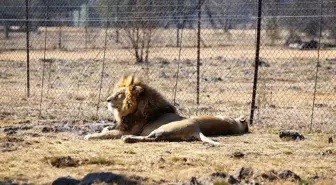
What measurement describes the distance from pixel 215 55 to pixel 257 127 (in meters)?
19.6

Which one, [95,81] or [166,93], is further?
[95,81]

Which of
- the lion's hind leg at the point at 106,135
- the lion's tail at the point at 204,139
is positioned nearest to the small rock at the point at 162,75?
the lion's hind leg at the point at 106,135

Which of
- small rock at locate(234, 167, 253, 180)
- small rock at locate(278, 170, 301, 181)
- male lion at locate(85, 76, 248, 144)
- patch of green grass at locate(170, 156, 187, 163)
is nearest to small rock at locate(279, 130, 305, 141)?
male lion at locate(85, 76, 248, 144)

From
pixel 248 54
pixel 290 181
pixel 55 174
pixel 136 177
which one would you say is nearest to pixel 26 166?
pixel 55 174

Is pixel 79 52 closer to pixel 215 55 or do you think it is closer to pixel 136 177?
pixel 215 55

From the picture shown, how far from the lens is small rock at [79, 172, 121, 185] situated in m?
6.44

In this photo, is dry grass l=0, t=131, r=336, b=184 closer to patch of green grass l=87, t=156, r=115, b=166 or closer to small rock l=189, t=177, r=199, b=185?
patch of green grass l=87, t=156, r=115, b=166

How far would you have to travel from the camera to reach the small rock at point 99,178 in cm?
644

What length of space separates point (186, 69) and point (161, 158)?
16.3 m

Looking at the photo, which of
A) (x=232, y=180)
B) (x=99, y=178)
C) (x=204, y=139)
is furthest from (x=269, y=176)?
(x=204, y=139)

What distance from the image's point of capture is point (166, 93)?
16719 mm

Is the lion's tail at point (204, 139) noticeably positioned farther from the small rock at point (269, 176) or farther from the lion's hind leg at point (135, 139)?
the small rock at point (269, 176)

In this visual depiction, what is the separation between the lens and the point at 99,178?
6.50 meters

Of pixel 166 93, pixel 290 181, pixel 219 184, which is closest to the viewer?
pixel 219 184
